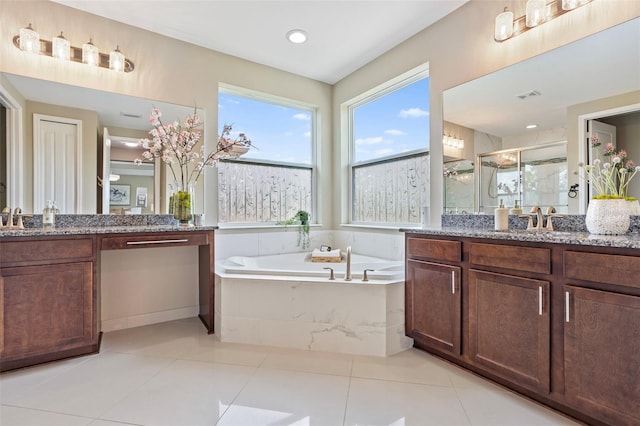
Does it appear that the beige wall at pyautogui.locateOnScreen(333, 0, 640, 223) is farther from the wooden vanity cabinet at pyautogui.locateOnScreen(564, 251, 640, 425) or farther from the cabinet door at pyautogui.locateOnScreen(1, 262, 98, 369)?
the cabinet door at pyautogui.locateOnScreen(1, 262, 98, 369)

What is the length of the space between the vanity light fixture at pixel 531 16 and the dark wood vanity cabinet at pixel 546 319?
1.44m

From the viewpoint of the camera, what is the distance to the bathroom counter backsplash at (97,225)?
79.1 inches

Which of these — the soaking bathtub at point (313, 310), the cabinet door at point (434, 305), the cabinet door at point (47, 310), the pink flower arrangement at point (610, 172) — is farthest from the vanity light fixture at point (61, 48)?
the pink flower arrangement at point (610, 172)

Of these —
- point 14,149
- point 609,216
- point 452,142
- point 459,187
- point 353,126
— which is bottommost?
point 609,216

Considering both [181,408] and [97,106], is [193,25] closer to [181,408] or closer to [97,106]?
[97,106]

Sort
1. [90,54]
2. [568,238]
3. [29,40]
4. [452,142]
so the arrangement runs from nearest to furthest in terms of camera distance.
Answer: [568,238] → [29,40] → [90,54] → [452,142]

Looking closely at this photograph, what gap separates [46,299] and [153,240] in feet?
2.28

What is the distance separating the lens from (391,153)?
3254 millimetres

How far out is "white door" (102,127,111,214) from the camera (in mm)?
2559

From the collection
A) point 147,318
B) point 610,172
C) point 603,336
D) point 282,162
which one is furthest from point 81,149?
point 610,172

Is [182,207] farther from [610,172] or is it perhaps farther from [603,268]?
[610,172]

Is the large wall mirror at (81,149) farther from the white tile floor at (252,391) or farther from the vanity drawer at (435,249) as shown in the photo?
the vanity drawer at (435,249)

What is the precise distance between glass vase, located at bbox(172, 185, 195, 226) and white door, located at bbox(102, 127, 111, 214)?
50 centimetres

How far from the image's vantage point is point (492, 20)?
88.7 inches
